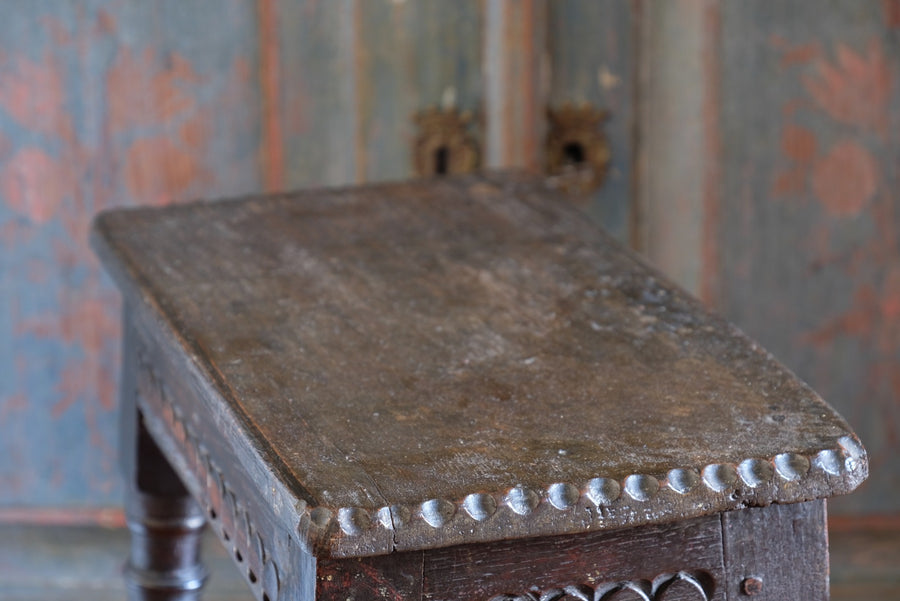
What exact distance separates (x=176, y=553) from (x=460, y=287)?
1.17ft

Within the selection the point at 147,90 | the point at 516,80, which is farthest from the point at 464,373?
the point at 147,90

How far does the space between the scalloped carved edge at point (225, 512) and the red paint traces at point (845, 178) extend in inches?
36.6

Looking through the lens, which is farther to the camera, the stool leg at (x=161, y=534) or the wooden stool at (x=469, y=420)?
the stool leg at (x=161, y=534)

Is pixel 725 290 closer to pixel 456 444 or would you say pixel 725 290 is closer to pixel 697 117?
pixel 697 117

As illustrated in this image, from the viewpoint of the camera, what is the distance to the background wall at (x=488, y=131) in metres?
1.42

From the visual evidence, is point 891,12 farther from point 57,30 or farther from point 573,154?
point 57,30

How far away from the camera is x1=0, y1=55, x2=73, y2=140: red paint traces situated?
4.66 feet

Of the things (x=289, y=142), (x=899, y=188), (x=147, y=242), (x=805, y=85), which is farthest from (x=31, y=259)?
(x=899, y=188)

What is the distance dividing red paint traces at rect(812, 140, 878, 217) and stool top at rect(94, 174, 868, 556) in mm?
600

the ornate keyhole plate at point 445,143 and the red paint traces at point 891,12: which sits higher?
the red paint traces at point 891,12

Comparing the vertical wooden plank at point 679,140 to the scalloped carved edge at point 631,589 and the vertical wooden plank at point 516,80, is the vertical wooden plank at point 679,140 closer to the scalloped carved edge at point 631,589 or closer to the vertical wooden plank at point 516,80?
the vertical wooden plank at point 516,80

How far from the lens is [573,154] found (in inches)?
57.1

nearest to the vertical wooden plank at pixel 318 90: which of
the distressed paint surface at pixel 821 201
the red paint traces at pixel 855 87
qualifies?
the distressed paint surface at pixel 821 201

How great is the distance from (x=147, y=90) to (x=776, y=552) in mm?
1053
